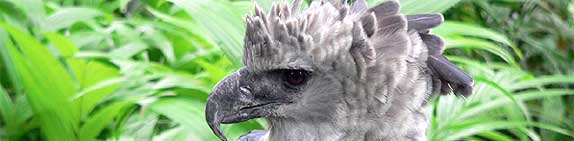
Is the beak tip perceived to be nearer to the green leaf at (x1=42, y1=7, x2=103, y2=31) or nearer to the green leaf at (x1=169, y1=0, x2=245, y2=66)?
the green leaf at (x1=169, y1=0, x2=245, y2=66)

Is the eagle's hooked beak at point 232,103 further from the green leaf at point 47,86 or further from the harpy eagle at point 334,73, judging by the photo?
the green leaf at point 47,86

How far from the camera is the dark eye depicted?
155 cm

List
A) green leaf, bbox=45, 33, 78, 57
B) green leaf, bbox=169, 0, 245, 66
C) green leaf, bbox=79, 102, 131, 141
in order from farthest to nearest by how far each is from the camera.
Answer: green leaf, bbox=45, 33, 78, 57 → green leaf, bbox=79, 102, 131, 141 → green leaf, bbox=169, 0, 245, 66

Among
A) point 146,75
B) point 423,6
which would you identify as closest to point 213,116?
point 423,6

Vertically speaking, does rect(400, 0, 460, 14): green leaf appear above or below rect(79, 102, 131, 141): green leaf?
above

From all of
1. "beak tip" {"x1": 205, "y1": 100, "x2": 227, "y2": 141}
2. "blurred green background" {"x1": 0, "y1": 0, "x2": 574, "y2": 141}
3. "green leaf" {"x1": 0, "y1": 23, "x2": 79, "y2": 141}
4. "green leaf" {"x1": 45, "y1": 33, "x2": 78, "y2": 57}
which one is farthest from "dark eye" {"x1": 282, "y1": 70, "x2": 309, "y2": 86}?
"green leaf" {"x1": 45, "y1": 33, "x2": 78, "y2": 57}

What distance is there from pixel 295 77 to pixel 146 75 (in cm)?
85

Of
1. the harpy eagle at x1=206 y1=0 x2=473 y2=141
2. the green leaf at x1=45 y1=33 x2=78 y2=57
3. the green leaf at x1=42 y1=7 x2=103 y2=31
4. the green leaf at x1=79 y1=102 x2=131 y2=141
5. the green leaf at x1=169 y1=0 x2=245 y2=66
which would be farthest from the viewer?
the green leaf at x1=42 y1=7 x2=103 y2=31

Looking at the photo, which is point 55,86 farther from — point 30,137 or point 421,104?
point 421,104

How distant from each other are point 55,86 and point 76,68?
8cm

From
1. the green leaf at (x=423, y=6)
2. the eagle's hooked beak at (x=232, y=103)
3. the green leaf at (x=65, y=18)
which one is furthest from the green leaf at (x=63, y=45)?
the eagle's hooked beak at (x=232, y=103)

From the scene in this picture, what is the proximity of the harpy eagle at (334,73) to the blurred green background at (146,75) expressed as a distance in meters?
0.23

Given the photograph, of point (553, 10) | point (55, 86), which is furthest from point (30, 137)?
point (553, 10)

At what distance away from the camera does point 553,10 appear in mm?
3521
